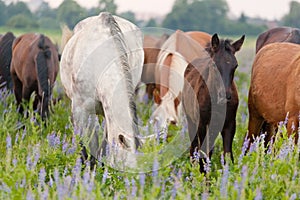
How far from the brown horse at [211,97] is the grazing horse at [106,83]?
2.57ft

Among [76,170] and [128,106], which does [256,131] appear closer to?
[128,106]

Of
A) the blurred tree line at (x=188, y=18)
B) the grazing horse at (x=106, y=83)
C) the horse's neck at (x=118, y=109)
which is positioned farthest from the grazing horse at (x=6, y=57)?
the blurred tree line at (x=188, y=18)

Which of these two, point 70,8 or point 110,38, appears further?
point 70,8

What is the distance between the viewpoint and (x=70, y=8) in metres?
15.9

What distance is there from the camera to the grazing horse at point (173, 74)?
7.97 meters

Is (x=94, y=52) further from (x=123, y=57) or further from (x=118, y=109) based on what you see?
(x=118, y=109)

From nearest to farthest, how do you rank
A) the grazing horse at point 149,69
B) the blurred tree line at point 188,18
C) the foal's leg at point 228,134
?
the foal's leg at point 228,134 → the grazing horse at point 149,69 → the blurred tree line at point 188,18

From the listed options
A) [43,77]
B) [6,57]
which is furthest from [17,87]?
[43,77]

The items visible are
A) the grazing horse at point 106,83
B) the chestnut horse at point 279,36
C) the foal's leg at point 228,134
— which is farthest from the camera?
the chestnut horse at point 279,36

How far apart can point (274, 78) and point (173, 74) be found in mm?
2410

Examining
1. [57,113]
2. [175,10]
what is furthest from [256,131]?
[175,10]

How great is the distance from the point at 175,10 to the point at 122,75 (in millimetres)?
29000

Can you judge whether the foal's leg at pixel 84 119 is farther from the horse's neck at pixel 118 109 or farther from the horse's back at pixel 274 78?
the horse's back at pixel 274 78

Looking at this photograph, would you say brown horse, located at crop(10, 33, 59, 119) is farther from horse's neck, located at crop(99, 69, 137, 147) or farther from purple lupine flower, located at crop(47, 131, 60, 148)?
horse's neck, located at crop(99, 69, 137, 147)
